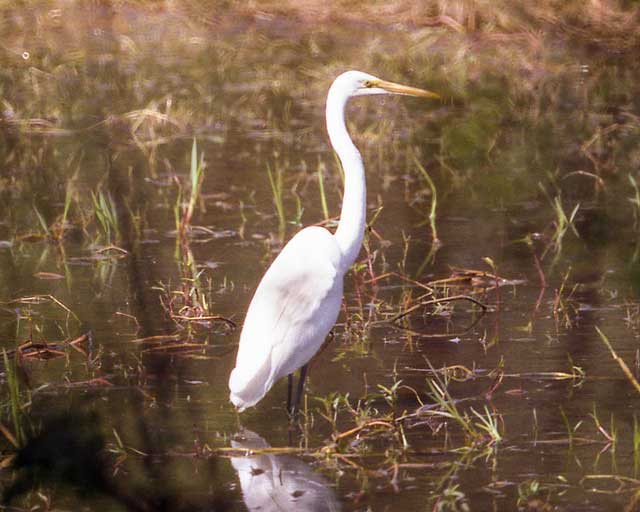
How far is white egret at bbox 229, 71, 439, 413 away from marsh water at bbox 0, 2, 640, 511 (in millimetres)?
220

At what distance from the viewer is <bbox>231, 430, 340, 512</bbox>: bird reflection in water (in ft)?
13.1

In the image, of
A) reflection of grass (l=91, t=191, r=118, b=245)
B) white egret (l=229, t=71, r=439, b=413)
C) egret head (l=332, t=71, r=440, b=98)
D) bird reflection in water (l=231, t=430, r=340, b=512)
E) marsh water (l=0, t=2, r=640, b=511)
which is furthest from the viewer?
reflection of grass (l=91, t=191, r=118, b=245)

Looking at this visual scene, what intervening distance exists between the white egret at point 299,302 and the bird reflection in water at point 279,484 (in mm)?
223

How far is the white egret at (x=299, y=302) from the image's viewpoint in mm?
4523

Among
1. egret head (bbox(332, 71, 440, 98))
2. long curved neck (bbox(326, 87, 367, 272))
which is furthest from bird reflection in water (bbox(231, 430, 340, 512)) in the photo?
egret head (bbox(332, 71, 440, 98))

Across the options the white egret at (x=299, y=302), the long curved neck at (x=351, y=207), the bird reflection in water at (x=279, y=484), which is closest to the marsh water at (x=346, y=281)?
the bird reflection in water at (x=279, y=484)

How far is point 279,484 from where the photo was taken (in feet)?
13.6

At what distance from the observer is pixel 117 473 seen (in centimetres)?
426

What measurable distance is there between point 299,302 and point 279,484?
32.2 inches

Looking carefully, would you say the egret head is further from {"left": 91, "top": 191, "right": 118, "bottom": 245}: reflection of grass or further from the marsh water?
{"left": 91, "top": 191, "right": 118, "bottom": 245}: reflection of grass

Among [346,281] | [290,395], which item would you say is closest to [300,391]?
[290,395]

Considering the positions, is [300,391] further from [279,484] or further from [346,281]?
[346,281]

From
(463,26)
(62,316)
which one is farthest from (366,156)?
(463,26)

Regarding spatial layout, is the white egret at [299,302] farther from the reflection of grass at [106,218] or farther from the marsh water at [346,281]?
the reflection of grass at [106,218]
